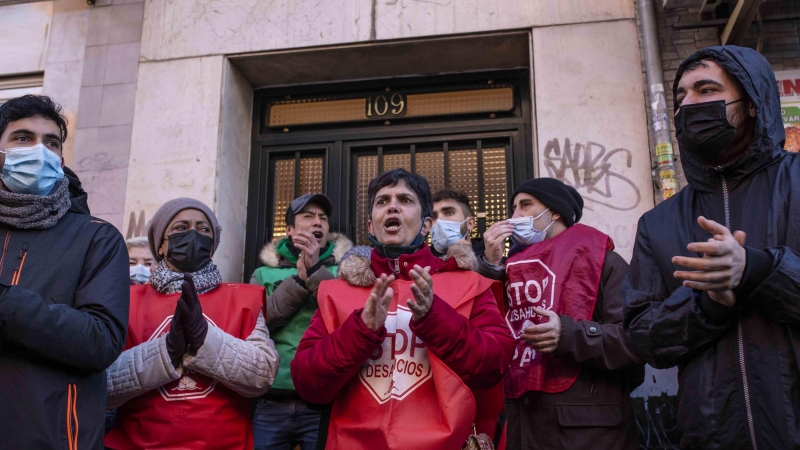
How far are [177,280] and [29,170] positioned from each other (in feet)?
3.05

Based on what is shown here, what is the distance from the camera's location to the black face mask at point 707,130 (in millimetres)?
2484

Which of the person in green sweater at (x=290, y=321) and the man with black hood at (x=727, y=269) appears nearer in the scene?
the man with black hood at (x=727, y=269)

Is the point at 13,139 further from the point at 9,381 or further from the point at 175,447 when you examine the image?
the point at 175,447

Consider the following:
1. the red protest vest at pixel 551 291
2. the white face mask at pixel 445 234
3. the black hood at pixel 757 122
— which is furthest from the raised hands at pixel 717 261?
the white face mask at pixel 445 234

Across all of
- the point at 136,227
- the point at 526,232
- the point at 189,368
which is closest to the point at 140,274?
the point at 136,227

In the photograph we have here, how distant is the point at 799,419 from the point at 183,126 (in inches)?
216

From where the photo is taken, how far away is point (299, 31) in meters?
6.20

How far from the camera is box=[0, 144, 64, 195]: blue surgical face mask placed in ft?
9.47

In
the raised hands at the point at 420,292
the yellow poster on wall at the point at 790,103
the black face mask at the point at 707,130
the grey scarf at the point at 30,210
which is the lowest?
the raised hands at the point at 420,292

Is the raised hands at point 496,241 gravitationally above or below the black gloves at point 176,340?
above

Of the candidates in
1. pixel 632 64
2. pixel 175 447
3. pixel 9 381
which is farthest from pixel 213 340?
pixel 632 64

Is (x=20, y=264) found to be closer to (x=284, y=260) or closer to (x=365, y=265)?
(x=365, y=265)

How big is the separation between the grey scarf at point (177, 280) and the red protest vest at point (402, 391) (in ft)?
2.60

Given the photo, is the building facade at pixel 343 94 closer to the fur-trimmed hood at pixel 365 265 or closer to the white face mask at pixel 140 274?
the white face mask at pixel 140 274
